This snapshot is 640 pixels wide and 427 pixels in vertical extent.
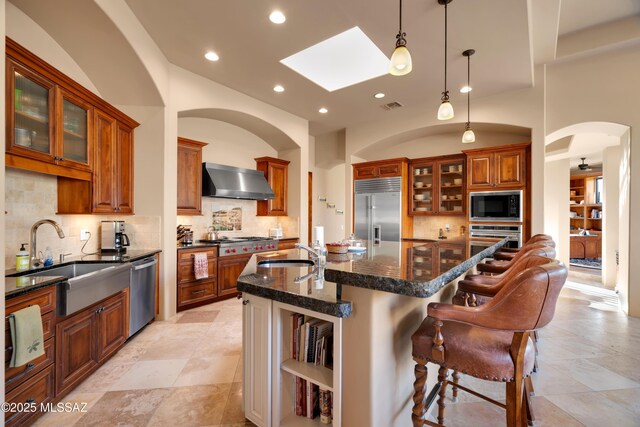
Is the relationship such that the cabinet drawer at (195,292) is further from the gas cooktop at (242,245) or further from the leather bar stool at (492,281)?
the leather bar stool at (492,281)

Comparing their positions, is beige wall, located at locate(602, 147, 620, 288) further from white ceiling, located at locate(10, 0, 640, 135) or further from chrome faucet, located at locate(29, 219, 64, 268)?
chrome faucet, located at locate(29, 219, 64, 268)

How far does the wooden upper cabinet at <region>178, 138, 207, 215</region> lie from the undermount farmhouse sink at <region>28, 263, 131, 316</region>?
1.57 meters

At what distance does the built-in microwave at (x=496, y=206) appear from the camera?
14.9 feet

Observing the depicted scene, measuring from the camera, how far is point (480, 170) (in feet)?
16.0

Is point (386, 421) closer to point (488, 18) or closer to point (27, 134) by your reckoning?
point (27, 134)

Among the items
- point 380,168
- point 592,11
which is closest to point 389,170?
point 380,168

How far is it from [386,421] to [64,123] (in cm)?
337

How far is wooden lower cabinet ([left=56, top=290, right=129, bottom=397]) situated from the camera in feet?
6.52

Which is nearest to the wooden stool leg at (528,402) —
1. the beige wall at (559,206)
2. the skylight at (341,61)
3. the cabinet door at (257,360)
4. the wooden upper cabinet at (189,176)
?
the cabinet door at (257,360)

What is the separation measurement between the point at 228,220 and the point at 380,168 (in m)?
3.28

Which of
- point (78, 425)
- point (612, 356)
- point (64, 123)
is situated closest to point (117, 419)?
point (78, 425)

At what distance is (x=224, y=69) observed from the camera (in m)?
3.94

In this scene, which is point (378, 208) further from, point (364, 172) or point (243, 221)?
point (243, 221)

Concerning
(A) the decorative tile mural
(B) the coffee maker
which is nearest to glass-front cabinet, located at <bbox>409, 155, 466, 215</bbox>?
(A) the decorative tile mural
